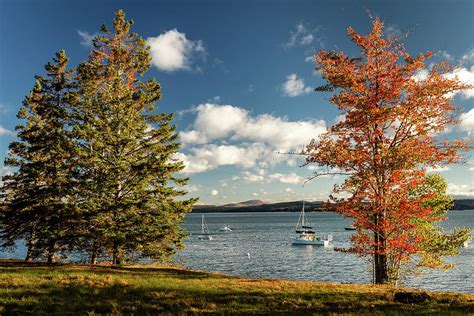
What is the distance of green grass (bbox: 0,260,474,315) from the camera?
1107 centimetres

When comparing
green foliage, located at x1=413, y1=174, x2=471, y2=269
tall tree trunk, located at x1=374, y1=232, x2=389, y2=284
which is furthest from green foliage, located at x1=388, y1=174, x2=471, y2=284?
tall tree trunk, located at x1=374, y1=232, x2=389, y2=284

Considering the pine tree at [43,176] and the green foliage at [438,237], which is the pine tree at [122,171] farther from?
the green foliage at [438,237]

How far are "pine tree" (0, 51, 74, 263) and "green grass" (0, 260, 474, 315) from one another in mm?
8162

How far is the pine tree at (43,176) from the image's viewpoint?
2377 centimetres

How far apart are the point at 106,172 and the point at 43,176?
703 centimetres

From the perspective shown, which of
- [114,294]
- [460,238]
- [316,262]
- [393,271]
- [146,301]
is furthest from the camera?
[316,262]

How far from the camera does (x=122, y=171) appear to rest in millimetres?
23719

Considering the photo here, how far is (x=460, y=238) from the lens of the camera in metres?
23.0

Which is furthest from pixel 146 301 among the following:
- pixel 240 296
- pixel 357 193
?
pixel 357 193

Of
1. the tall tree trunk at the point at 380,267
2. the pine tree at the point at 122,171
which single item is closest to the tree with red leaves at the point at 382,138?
the tall tree trunk at the point at 380,267

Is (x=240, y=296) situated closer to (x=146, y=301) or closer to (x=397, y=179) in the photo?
(x=146, y=301)

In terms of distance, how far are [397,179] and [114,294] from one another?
13550mm

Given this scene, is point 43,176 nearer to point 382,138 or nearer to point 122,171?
point 122,171

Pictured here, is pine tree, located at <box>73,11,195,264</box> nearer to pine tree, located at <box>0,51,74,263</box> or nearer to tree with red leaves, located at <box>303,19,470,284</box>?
pine tree, located at <box>0,51,74,263</box>
